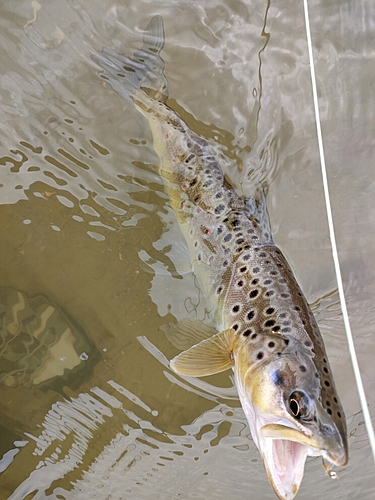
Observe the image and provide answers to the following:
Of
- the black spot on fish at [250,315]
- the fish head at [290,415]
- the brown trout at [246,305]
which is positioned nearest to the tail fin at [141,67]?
the brown trout at [246,305]

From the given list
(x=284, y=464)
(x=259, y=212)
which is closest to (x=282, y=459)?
(x=284, y=464)

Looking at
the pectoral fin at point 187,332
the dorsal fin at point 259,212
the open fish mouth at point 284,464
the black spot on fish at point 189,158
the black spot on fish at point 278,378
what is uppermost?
the black spot on fish at point 189,158

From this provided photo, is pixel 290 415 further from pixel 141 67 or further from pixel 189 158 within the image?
pixel 141 67

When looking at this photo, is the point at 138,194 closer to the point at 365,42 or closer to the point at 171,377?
the point at 171,377

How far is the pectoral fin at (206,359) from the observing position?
8.50ft

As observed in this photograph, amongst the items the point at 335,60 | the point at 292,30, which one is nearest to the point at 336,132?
the point at 335,60

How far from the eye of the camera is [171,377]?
131 inches

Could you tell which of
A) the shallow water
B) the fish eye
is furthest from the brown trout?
the shallow water

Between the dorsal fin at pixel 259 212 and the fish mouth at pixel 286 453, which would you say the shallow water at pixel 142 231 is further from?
the fish mouth at pixel 286 453

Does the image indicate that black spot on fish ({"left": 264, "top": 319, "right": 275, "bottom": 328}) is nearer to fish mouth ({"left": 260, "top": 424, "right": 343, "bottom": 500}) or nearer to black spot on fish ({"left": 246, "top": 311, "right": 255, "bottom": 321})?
black spot on fish ({"left": 246, "top": 311, "right": 255, "bottom": 321})

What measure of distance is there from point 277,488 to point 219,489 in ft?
4.20

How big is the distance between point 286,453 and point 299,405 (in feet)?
0.92

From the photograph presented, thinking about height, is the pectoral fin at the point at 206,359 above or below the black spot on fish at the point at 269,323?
below

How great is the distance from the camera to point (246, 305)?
2.73 meters
